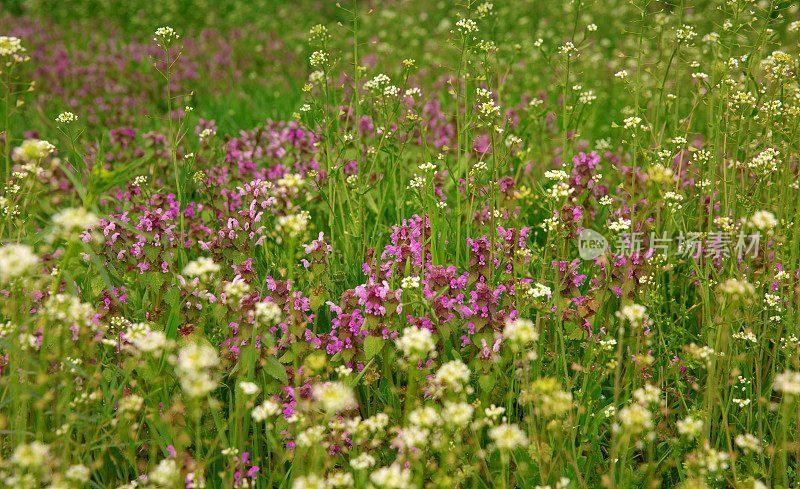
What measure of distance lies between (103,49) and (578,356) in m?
9.02

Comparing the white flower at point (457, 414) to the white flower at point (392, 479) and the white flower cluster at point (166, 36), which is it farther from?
the white flower cluster at point (166, 36)

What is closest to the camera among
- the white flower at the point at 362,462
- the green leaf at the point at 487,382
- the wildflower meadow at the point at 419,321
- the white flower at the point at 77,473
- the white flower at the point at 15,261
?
the white flower at the point at 15,261

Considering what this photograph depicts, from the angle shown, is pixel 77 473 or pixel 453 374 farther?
pixel 453 374

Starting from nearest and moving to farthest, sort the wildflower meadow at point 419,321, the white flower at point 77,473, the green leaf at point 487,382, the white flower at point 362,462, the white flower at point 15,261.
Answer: the white flower at point 15,261, the white flower at point 77,473, the white flower at point 362,462, the wildflower meadow at point 419,321, the green leaf at point 487,382

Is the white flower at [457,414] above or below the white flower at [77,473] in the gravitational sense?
above

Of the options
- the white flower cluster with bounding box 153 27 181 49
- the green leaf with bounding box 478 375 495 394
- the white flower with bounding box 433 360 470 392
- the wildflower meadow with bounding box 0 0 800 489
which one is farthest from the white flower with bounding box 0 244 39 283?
the white flower cluster with bounding box 153 27 181 49

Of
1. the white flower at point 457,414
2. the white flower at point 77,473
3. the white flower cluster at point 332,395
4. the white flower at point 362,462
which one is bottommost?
the white flower at point 362,462

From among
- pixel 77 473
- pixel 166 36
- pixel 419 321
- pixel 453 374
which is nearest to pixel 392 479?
pixel 453 374

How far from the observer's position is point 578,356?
9.90 ft

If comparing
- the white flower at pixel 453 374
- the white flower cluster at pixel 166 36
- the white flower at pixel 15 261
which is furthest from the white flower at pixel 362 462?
the white flower cluster at pixel 166 36

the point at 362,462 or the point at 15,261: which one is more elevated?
the point at 15,261

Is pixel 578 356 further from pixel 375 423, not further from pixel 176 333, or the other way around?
pixel 176 333

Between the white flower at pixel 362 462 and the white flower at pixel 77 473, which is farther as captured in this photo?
the white flower at pixel 362 462

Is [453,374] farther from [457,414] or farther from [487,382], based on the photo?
[487,382]
